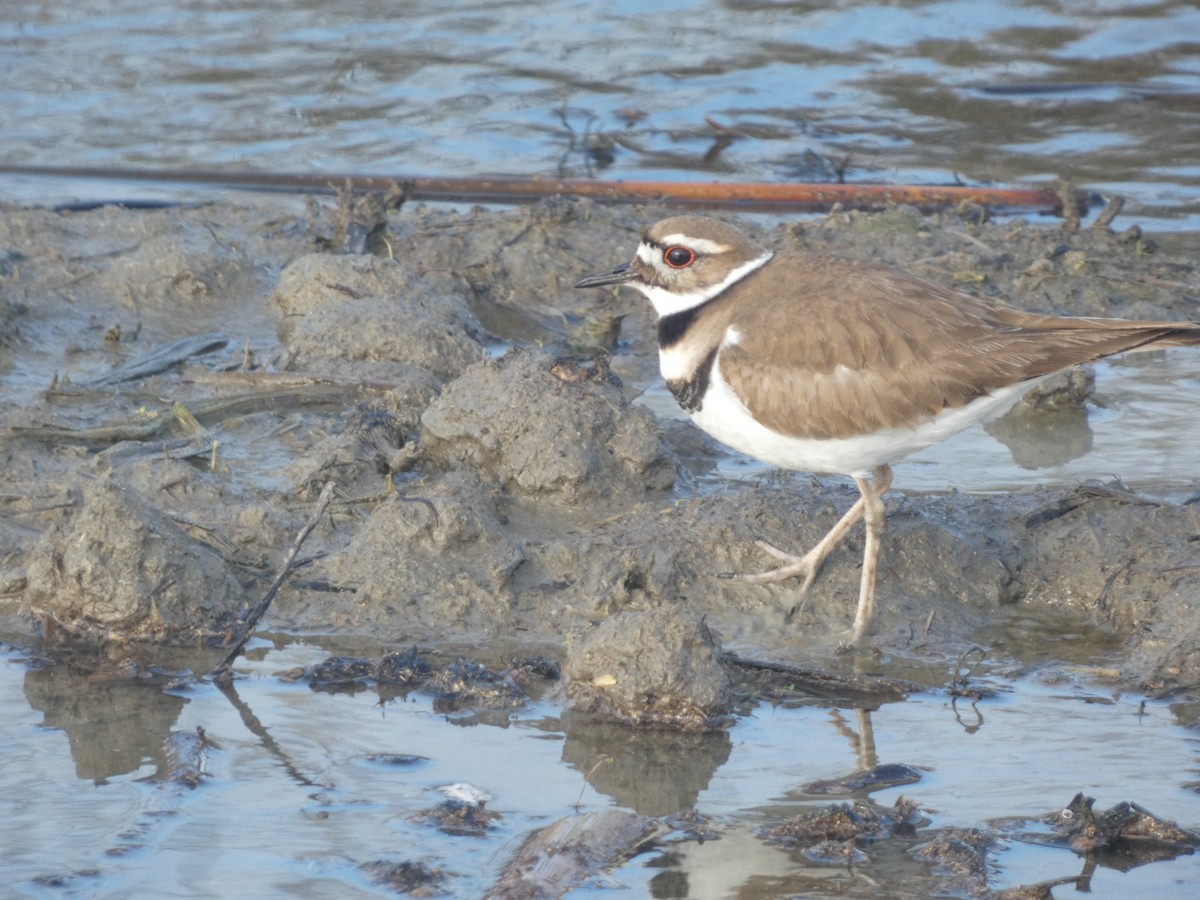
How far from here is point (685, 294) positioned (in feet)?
21.2

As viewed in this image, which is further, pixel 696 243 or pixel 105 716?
pixel 696 243

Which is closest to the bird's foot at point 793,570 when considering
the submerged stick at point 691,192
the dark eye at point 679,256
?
the dark eye at point 679,256

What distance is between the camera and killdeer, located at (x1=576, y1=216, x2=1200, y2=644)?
227 inches

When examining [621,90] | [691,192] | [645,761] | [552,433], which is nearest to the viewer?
[645,761]

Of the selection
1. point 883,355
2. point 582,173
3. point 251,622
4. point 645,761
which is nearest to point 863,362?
point 883,355

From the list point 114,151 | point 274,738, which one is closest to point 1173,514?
point 274,738

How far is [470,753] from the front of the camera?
190 inches

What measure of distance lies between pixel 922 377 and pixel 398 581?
2074 mm

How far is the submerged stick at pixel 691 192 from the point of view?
1049 cm

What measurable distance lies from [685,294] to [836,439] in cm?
104

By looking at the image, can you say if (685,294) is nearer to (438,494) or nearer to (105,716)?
(438,494)

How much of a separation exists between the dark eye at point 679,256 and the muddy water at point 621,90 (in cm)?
513

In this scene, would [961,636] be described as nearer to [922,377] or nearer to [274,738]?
[922,377]

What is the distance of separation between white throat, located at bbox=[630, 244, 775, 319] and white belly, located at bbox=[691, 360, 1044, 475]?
22.0 inches
